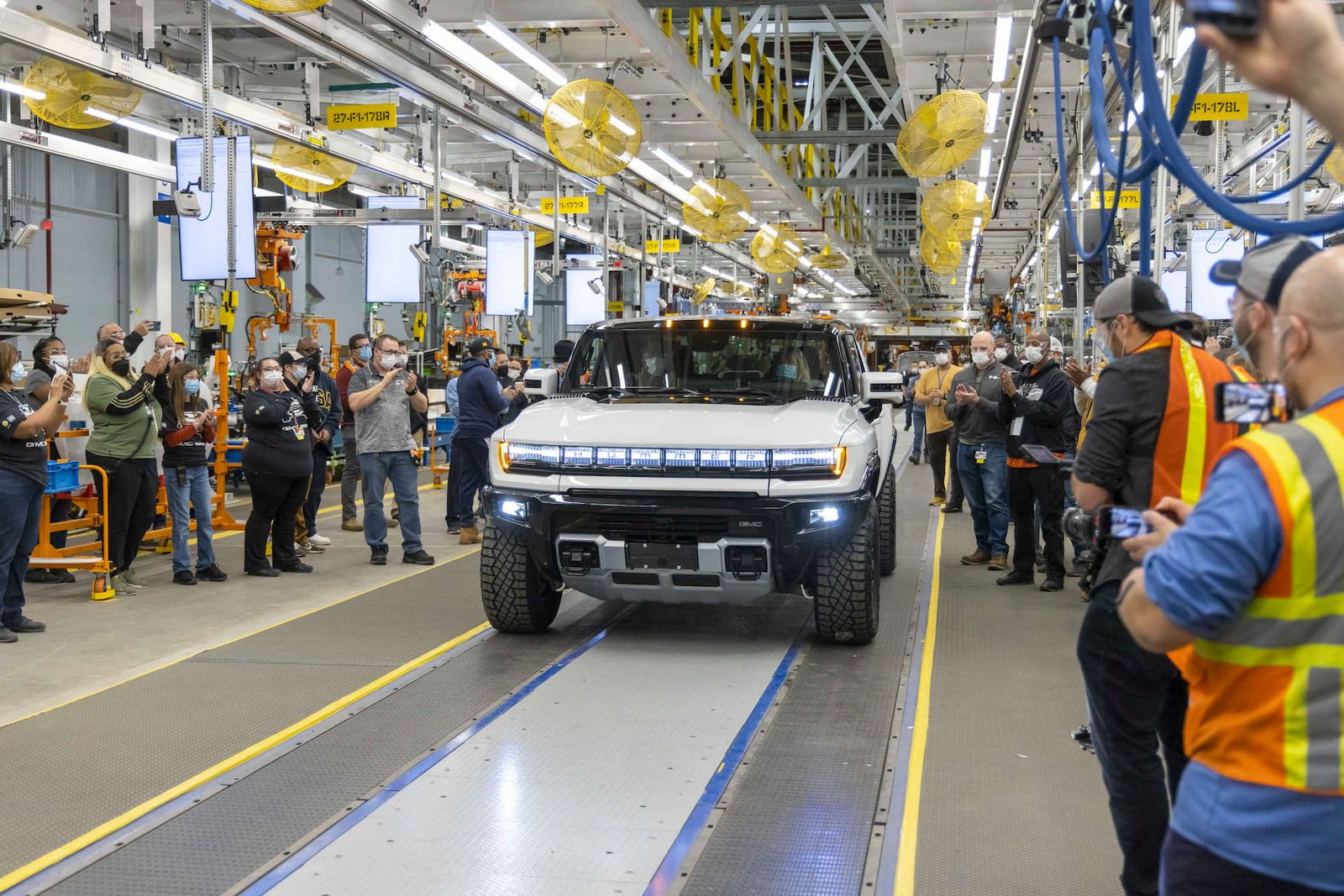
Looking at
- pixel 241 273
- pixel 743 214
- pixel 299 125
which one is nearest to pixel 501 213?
pixel 743 214

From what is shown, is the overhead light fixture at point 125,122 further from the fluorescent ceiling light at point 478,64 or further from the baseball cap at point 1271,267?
the baseball cap at point 1271,267

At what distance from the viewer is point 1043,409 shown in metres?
8.01

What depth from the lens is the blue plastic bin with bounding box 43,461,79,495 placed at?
27.6 feet

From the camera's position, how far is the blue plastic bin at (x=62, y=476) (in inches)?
332

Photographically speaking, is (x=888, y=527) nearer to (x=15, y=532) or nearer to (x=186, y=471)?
(x=186, y=471)

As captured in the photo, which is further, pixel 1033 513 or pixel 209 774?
pixel 1033 513

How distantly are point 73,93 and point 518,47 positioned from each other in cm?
358

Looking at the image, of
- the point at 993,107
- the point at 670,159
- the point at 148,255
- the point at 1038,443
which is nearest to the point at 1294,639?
the point at 1038,443

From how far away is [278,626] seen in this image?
6.99m

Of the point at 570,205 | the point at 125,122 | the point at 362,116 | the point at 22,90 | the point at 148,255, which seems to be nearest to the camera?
the point at 22,90

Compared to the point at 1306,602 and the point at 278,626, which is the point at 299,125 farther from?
the point at 1306,602

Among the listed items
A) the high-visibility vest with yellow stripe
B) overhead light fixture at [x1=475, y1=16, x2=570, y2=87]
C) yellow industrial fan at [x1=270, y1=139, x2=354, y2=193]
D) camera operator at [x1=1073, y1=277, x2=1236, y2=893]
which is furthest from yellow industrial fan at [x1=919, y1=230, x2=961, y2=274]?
the high-visibility vest with yellow stripe

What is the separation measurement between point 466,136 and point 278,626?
13.4m

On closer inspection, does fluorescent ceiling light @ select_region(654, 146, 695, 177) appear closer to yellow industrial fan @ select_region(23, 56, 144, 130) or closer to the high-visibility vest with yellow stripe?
yellow industrial fan @ select_region(23, 56, 144, 130)
